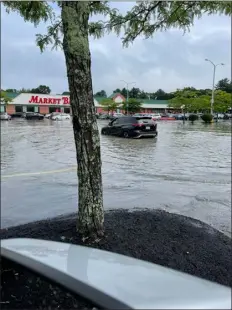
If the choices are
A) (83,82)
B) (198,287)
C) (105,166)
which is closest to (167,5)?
(83,82)

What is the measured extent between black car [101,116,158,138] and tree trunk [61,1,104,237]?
64.7ft

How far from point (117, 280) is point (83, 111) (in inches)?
86.5

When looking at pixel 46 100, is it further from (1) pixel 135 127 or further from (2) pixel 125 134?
(1) pixel 135 127

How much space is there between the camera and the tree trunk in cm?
335

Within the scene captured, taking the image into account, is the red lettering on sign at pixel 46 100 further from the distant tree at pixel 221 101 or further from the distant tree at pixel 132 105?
the distant tree at pixel 221 101

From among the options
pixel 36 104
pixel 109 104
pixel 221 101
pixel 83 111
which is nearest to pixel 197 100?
pixel 221 101

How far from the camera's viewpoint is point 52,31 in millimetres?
4293

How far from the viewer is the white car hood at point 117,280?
120 cm

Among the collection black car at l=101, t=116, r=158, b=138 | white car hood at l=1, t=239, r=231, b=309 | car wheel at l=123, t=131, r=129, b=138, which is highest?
black car at l=101, t=116, r=158, b=138

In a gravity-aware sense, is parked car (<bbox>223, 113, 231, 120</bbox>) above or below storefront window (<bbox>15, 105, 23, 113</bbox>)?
below

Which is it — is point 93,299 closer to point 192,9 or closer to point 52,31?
point 52,31

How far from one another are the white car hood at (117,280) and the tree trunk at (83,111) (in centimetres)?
162

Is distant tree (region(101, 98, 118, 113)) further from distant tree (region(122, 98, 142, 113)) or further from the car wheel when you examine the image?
the car wheel

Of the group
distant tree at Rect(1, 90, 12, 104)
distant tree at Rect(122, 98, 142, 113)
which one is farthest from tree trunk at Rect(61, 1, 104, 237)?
distant tree at Rect(122, 98, 142, 113)
